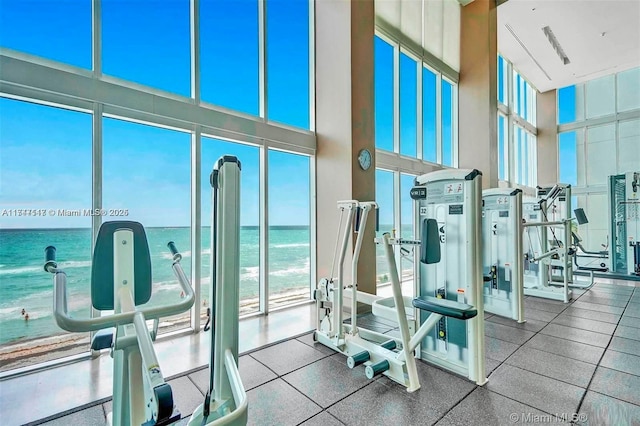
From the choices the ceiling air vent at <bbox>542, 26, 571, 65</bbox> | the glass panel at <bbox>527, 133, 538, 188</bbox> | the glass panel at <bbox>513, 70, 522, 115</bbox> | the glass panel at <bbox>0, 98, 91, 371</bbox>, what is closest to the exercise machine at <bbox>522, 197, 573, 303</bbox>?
the ceiling air vent at <bbox>542, 26, 571, 65</bbox>

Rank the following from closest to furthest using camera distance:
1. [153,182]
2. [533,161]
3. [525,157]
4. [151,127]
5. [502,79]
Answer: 1. [151,127]
2. [153,182]
3. [502,79]
4. [525,157]
5. [533,161]

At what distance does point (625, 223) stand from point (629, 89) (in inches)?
257

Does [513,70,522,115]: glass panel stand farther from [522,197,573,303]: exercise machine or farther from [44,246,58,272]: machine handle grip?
[44,246,58,272]: machine handle grip

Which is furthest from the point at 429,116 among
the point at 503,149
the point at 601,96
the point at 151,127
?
the point at 601,96

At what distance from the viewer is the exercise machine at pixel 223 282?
1367 millimetres

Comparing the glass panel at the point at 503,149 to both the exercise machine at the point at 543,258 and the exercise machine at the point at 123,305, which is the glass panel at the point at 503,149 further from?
the exercise machine at the point at 123,305

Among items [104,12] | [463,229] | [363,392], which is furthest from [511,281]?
[104,12]

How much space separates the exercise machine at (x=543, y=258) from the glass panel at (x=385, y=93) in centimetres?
297

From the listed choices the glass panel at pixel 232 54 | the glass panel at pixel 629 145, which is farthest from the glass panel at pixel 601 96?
the glass panel at pixel 232 54

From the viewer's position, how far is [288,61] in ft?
17.0

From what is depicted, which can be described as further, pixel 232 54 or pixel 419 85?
pixel 419 85

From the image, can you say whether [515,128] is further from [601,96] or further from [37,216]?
[37,216]

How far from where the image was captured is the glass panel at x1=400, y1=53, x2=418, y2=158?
6551 mm

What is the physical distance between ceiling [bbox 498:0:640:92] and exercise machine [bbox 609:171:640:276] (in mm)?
3953
